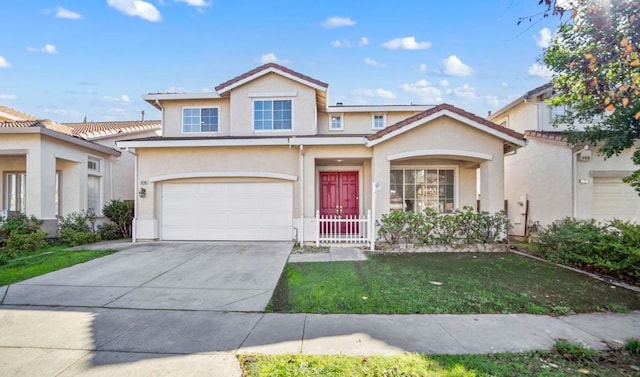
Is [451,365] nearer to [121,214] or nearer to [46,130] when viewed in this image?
[121,214]

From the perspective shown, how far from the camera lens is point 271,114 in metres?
12.2

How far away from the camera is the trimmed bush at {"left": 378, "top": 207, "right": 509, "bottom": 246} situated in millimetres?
9328

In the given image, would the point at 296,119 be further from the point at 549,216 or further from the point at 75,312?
the point at 549,216

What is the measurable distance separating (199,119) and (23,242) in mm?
7083

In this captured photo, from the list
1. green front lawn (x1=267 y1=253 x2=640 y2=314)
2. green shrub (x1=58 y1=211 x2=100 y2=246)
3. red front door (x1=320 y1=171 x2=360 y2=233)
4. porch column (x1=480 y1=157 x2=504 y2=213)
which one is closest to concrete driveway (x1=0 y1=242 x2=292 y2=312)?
green front lawn (x1=267 y1=253 x2=640 y2=314)

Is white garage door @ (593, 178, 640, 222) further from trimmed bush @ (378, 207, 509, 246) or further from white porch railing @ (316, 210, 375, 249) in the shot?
white porch railing @ (316, 210, 375, 249)

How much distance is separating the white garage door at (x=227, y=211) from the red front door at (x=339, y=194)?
187 cm

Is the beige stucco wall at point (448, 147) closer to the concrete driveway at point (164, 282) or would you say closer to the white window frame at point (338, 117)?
the concrete driveway at point (164, 282)

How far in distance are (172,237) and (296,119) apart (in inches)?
254

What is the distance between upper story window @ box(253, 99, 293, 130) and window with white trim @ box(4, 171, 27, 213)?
10.5 m

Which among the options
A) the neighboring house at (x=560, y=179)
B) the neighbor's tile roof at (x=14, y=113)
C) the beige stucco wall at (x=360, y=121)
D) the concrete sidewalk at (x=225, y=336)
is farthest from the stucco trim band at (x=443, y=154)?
the neighbor's tile roof at (x=14, y=113)

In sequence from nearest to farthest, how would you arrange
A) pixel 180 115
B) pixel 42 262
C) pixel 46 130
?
pixel 42 262 < pixel 46 130 < pixel 180 115

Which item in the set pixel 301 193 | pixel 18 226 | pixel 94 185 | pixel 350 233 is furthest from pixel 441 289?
pixel 94 185

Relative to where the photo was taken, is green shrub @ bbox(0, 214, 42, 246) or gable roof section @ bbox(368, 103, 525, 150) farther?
green shrub @ bbox(0, 214, 42, 246)
